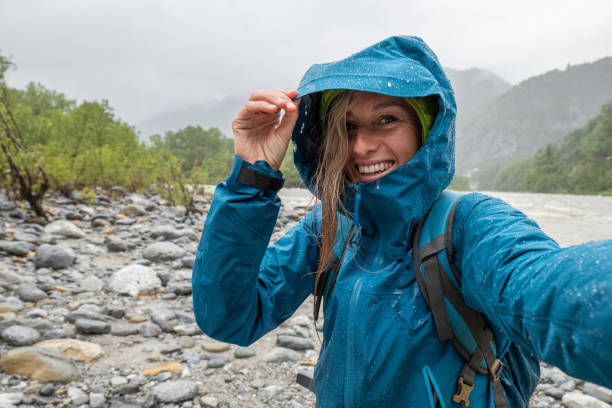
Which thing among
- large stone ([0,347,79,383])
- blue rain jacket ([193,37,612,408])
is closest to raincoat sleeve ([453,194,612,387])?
blue rain jacket ([193,37,612,408])

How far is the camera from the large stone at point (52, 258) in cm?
501

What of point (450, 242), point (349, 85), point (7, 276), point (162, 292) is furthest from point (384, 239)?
point (7, 276)

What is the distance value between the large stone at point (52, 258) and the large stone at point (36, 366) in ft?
7.99

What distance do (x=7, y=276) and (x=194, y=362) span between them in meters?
2.74

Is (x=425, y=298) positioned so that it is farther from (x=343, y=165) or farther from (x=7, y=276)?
(x=7, y=276)

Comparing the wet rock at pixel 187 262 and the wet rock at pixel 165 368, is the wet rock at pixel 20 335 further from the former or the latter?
the wet rock at pixel 187 262

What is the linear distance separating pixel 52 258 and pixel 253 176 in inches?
196

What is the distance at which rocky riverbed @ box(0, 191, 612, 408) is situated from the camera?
277 centimetres

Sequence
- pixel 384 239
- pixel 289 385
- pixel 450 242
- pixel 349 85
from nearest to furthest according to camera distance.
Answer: pixel 450 242 → pixel 349 85 → pixel 384 239 → pixel 289 385

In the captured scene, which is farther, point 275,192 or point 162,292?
point 162,292

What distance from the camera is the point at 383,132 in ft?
4.73

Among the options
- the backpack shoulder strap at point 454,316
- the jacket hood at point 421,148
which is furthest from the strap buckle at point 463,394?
the jacket hood at point 421,148

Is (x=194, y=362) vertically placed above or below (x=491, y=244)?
below

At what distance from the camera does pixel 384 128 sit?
1.44 meters
